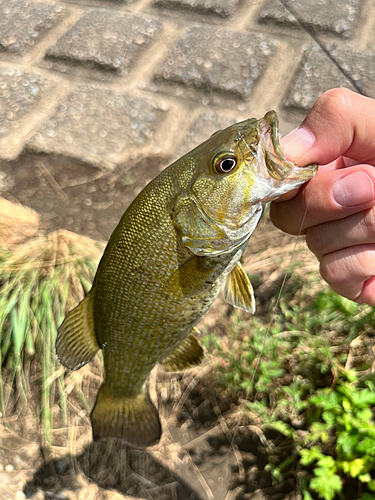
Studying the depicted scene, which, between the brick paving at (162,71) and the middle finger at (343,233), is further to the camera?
the brick paving at (162,71)

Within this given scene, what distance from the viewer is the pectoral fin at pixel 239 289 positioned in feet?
5.43

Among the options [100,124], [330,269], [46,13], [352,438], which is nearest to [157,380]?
[352,438]

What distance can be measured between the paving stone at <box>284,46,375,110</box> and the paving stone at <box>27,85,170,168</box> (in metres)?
1.11

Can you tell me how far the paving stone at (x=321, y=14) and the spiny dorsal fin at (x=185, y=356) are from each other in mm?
3361

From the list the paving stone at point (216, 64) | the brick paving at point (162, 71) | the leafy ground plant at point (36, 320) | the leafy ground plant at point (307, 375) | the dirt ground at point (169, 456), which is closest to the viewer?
the leafy ground plant at point (307, 375)

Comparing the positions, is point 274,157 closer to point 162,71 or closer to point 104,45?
point 162,71

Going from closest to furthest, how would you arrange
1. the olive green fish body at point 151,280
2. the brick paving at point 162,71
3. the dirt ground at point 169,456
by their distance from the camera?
the olive green fish body at point 151,280
the dirt ground at point 169,456
the brick paving at point 162,71

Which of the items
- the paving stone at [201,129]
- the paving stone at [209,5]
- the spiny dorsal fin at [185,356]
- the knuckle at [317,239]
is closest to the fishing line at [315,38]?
the paving stone at [209,5]

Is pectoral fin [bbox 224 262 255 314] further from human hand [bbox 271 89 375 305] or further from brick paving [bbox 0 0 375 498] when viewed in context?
brick paving [bbox 0 0 375 498]

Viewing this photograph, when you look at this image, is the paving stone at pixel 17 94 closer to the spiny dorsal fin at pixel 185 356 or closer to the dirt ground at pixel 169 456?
the dirt ground at pixel 169 456

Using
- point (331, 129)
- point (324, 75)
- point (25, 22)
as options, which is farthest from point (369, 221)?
point (25, 22)

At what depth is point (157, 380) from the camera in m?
2.91

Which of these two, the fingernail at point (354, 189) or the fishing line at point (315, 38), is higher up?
the fingernail at point (354, 189)

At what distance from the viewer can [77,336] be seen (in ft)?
5.40
